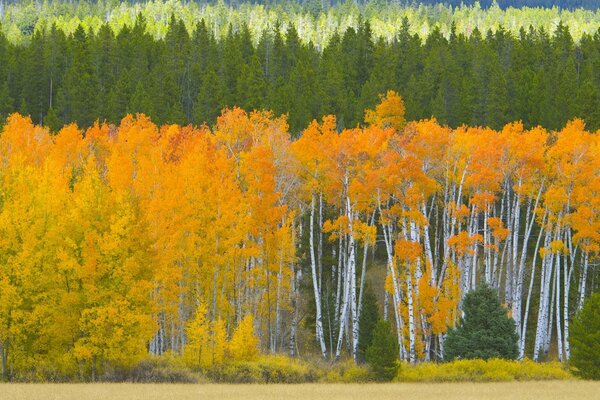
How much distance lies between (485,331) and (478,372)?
2104mm

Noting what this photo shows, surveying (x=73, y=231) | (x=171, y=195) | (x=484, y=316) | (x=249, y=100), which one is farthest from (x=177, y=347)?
(x=249, y=100)

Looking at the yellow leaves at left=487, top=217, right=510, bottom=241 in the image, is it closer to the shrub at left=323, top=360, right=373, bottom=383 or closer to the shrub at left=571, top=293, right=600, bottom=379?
the shrub at left=571, top=293, right=600, bottom=379

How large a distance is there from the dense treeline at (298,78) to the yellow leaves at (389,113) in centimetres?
274

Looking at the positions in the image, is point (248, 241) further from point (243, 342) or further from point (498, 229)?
point (498, 229)

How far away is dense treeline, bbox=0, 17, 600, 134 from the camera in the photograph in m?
74.4

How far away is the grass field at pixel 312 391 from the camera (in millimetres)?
26516

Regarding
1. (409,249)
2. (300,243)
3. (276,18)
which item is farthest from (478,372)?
(276,18)

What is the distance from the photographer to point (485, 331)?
119 feet

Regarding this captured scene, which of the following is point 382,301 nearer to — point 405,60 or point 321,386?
point 321,386

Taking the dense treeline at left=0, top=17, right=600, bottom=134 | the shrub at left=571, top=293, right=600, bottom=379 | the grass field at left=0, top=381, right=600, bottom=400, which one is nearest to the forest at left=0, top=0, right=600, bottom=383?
the shrub at left=571, top=293, right=600, bottom=379

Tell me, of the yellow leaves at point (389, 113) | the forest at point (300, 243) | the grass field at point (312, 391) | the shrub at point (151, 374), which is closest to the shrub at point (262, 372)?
the forest at point (300, 243)

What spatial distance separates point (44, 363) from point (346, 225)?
1555cm

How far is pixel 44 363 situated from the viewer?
1334 inches

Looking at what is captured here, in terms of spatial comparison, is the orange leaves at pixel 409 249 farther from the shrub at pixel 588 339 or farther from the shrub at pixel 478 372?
the shrub at pixel 588 339
